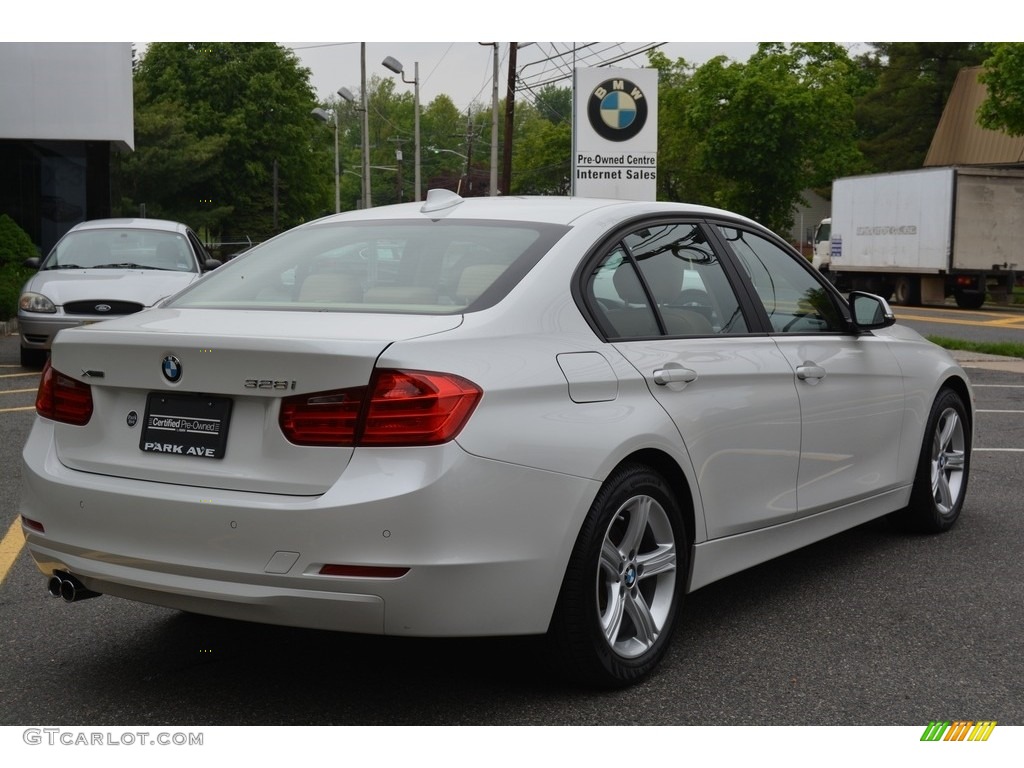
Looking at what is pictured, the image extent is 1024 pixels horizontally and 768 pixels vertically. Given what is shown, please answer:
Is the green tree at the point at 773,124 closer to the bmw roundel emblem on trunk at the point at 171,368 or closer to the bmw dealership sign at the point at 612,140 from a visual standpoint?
the bmw dealership sign at the point at 612,140

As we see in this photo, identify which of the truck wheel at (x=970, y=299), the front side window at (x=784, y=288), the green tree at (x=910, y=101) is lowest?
the truck wheel at (x=970, y=299)

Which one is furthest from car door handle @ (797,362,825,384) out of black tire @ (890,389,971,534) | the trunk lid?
the trunk lid

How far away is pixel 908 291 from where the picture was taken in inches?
1364

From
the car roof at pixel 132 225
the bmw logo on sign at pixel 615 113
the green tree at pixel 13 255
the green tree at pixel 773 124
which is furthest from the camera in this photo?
the green tree at pixel 773 124

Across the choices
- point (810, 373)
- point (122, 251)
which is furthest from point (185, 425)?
point (122, 251)

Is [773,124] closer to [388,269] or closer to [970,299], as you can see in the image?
[970,299]

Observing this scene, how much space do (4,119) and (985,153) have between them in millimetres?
38790

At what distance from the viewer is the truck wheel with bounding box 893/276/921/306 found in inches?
1352

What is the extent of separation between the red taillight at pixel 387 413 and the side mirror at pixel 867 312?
2762mm

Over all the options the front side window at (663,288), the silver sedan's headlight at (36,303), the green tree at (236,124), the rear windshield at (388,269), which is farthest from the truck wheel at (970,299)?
the green tree at (236,124)

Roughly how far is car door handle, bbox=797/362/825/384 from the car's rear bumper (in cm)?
159

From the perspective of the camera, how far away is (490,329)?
12.7 ft

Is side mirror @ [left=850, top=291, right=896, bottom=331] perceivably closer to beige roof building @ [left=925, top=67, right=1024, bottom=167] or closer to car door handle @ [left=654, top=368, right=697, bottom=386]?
car door handle @ [left=654, top=368, right=697, bottom=386]

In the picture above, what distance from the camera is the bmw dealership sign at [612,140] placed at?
64.5ft
